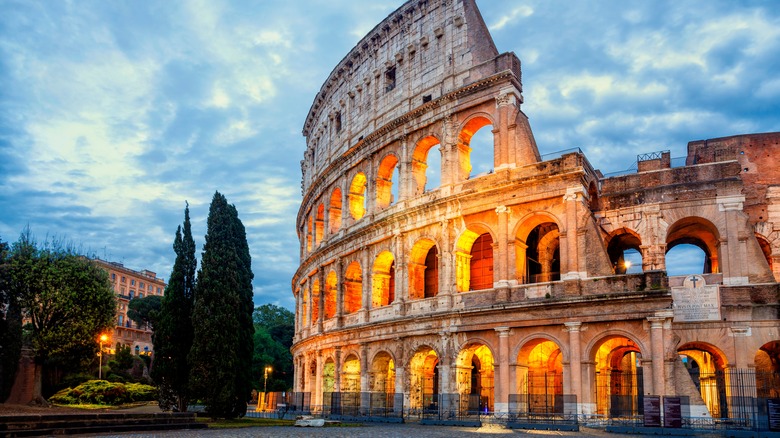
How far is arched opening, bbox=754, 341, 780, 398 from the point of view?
25384mm

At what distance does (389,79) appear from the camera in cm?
3394

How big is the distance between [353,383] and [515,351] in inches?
409

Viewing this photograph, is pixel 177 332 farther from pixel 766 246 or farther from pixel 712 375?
pixel 766 246

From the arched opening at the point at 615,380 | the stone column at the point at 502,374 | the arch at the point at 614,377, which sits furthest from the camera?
the stone column at the point at 502,374

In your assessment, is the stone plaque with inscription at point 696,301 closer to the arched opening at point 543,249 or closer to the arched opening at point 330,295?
the arched opening at point 543,249

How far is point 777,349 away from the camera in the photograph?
86.4 ft

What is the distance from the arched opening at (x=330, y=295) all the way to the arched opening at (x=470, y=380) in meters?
9.42

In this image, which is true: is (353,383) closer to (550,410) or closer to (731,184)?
(550,410)

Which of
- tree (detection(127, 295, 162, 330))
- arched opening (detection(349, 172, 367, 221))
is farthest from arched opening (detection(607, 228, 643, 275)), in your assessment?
tree (detection(127, 295, 162, 330))

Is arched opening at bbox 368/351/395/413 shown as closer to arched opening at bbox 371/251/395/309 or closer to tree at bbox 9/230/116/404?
arched opening at bbox 371/251/395/309

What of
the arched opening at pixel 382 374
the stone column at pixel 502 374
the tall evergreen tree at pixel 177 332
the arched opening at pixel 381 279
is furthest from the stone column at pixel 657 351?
the tall evergreen tree at pixel 177 332

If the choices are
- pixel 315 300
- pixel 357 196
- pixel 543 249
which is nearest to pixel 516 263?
pixel 543 249

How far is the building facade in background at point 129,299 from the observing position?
8100cm

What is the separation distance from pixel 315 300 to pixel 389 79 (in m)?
13.3
